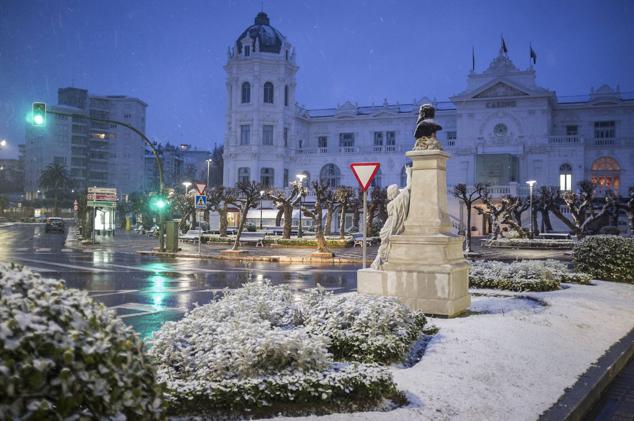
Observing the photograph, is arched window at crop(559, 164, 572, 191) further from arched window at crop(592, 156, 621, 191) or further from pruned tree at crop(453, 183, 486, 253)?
pruned tree at crop(453, 183, 486, 253)

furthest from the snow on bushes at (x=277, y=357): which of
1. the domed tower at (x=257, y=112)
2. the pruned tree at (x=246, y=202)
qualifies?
the domed tower at (x=257, y=112)

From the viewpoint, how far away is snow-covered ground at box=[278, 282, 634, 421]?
5254mm

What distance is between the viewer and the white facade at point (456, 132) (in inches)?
2457

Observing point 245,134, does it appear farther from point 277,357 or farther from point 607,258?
point 277,357

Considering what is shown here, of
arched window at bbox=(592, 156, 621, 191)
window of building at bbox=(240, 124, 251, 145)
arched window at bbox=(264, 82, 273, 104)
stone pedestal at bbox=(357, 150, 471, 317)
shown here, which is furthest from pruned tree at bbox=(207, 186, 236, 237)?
arched window at bbox=(592, 156, 621, 191)

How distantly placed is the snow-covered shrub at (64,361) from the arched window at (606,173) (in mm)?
65667

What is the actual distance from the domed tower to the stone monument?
199 ft

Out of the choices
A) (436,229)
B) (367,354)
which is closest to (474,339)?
(367,354)

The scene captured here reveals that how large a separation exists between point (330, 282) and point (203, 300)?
584 cm

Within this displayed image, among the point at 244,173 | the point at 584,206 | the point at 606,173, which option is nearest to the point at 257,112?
the point at 244,173

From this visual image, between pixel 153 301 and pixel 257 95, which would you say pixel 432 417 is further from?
pixel 257 95

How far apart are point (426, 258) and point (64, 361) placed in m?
7.83

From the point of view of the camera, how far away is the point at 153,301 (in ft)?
43.4

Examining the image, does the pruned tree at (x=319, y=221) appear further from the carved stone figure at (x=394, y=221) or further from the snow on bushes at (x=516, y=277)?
the carved stone figure at (x=394, y=221)
